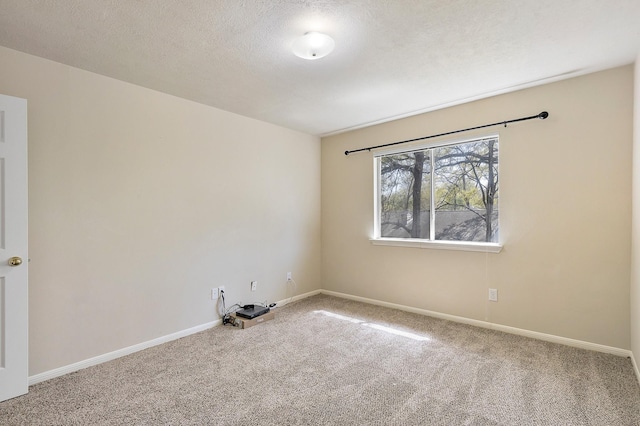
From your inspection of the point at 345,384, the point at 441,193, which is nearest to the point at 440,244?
the point at 441,193

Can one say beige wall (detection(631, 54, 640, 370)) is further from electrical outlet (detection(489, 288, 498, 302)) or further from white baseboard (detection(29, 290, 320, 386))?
white baseboard (detection(29, 290, 320, 386))

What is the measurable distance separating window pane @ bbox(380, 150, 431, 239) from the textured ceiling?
0.96 m

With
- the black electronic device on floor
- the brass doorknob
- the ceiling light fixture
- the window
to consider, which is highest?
the ceiling light fixture

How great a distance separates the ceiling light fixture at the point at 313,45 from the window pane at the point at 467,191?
2.03 metres

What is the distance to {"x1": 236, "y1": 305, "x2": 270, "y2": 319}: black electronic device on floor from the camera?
3.26 m

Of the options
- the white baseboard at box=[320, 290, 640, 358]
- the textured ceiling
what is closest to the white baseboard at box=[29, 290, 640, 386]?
the white baseboard at box=[320, 290, 640, 358]

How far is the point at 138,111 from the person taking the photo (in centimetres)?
275

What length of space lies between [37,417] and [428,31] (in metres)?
3.32

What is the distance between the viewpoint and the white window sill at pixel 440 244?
3119 mm

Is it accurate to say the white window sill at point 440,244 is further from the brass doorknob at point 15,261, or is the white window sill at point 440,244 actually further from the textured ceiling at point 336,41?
the brass doorknob at point 15,261

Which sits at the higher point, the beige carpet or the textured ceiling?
the textured ceiling

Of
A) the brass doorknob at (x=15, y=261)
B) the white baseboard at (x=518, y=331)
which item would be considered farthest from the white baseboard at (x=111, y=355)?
the white baseboard at (x=518, y=331)

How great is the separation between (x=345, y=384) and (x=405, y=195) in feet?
7.87

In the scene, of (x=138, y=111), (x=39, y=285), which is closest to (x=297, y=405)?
(x=39, y=285)
